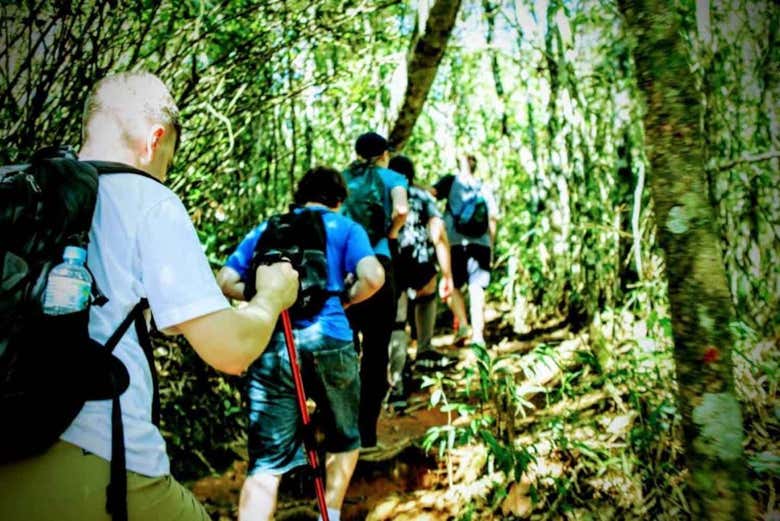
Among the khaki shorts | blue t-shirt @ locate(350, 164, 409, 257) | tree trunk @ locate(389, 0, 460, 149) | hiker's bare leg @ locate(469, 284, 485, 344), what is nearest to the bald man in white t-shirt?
the khaki shorts

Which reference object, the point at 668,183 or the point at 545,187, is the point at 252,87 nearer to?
the point at 545,187

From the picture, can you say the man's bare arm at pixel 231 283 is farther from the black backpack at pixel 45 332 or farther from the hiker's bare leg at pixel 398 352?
the hiker's bare leg at pixel 398 352

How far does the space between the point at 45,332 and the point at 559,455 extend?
3188mm

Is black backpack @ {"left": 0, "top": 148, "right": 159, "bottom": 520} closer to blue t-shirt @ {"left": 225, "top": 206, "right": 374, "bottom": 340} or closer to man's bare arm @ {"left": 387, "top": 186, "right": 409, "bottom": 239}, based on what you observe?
blue t-shirt @ {"left": 225, "top": 206, "right": 374, "bottom": 340}

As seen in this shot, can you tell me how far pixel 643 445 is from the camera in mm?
3201

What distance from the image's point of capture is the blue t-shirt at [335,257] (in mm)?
2891

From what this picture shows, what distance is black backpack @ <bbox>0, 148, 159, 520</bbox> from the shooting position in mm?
1117

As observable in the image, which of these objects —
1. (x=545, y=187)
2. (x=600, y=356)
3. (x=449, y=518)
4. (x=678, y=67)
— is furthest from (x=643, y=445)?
(x=545, y=187)

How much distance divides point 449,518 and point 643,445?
3.98 feet

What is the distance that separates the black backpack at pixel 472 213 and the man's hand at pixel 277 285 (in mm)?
4596

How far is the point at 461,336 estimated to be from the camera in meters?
6.65

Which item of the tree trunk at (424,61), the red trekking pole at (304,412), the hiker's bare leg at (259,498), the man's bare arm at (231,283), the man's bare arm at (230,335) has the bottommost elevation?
the hiker's bare leg at (259,498)

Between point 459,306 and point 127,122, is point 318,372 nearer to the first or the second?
point 127,122

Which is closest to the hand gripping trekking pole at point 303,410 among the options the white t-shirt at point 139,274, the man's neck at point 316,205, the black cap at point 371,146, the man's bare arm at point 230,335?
the man's neck at point 316,205
